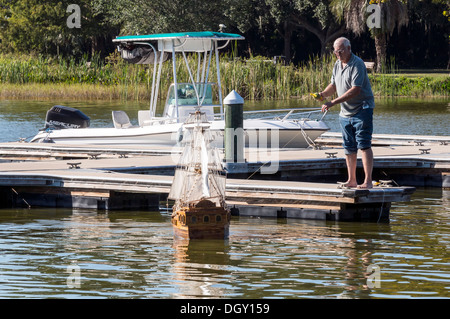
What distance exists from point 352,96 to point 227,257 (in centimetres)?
255

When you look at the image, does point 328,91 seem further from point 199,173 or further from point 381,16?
point 381,16

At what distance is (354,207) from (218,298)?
4.49 m

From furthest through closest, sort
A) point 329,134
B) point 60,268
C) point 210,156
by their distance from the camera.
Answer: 1. point 329,134
2. point 210,156
3. point 60,268

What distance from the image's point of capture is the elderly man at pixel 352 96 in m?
11.3

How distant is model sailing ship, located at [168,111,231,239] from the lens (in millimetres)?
11320

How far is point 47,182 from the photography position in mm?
14234

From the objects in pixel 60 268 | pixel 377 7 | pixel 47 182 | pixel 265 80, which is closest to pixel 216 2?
pixel 377 7

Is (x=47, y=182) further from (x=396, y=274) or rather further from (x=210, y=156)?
(x=396, y=274)

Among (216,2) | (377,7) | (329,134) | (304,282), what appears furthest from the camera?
(216,2)

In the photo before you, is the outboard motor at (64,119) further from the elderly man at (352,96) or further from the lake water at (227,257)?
the elderly man at (352,96)

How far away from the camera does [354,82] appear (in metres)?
11.3

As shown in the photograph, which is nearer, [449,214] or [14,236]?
[14,236]

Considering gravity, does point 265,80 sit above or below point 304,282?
above
